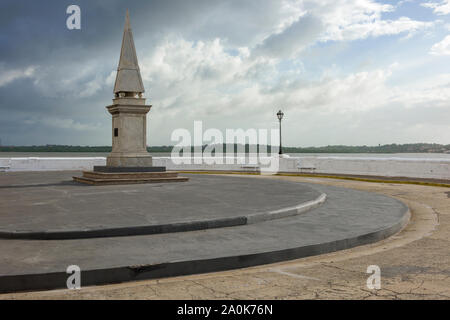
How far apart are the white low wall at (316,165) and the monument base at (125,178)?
38.0 feet

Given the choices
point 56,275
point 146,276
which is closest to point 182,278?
point 146,276

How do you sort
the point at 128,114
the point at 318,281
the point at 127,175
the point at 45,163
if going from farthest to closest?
the point at 45,163 → the point at 128,114 → the point at 127,175 → the point at 318,281

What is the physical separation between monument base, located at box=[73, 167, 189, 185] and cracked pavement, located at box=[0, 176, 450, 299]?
11135 mm

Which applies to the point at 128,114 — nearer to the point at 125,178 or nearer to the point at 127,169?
the point at 127,169

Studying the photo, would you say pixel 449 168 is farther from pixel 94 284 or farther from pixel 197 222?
pixel 94 284

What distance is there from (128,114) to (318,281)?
47.4 feet

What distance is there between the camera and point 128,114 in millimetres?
17828

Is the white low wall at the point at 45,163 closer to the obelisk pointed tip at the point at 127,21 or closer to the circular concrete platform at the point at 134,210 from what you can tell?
the obelisk pointed tip at the point at 127,21

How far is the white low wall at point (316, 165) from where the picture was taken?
2308 cm

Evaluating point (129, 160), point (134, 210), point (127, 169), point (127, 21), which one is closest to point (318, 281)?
point (134, 210)

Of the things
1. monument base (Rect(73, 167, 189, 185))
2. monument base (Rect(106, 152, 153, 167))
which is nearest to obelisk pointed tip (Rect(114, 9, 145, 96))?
monument base (Rect(106, 152, 153, 167))
